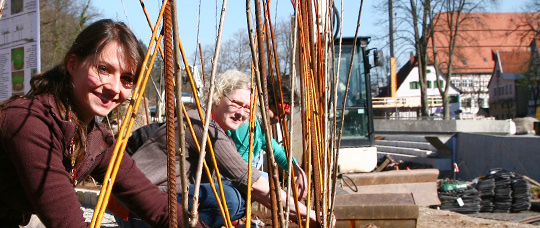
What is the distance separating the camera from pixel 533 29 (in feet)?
122

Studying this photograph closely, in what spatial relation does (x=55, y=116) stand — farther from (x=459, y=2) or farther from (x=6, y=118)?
(x=459, y=2)

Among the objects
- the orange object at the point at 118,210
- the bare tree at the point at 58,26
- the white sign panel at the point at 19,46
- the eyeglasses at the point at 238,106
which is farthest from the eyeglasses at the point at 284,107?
the bare tree at the point at 58,26

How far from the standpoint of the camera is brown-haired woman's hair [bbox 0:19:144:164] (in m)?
1.50

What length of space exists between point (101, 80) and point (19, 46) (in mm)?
3794

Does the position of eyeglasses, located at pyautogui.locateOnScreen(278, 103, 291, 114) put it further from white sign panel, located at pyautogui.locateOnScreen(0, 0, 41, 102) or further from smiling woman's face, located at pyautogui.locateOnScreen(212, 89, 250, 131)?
white sign panel, located at pyautogui.locateOnScreen(0, 0, 41, 102)

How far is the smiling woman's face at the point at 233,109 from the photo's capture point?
2.68 m

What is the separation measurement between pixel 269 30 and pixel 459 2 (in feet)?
109

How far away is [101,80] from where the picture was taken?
1.50m

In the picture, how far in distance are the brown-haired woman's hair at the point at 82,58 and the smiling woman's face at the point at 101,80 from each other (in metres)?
0.01

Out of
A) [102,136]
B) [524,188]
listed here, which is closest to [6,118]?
[102,136]

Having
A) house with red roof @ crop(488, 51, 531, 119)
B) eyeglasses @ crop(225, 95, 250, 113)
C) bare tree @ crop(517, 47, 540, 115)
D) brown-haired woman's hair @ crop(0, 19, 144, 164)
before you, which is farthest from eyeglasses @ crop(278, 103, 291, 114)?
house with red roof @ crop(488, 51, 531, 119)

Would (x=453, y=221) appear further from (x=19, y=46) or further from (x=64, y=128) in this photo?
(x=64, y=128)

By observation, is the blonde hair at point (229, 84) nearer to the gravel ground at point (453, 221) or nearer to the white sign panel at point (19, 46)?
the white sign panel at point (19, 46)

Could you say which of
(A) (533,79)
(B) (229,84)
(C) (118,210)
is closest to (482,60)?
(A) (533,79)
